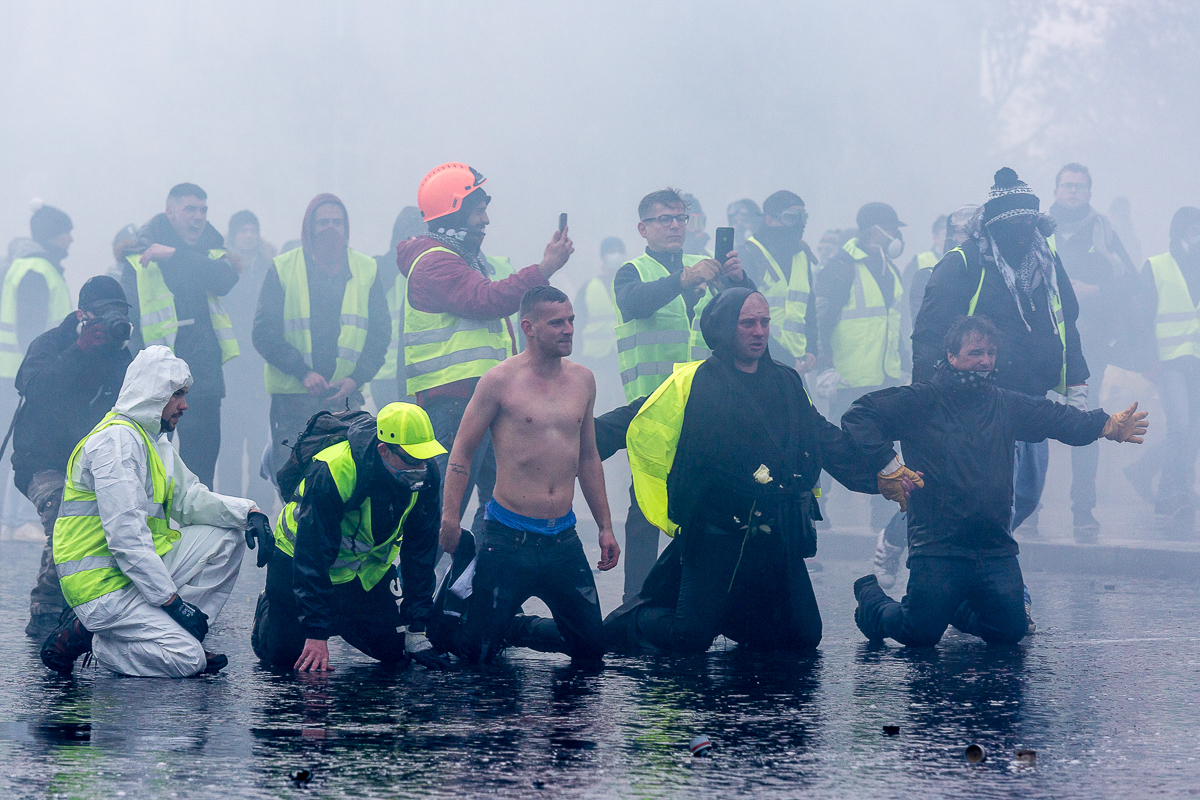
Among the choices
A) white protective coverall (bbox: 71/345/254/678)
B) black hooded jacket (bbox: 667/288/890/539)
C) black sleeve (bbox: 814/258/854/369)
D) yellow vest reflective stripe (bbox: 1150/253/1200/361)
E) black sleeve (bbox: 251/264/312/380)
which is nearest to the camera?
white protective coverall (bbox: 71/345/254/678)

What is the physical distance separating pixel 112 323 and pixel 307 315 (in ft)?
8.40

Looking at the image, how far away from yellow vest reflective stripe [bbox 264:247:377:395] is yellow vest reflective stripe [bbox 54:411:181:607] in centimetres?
358

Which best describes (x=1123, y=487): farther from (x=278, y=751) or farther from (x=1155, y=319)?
(x=278, y=751)

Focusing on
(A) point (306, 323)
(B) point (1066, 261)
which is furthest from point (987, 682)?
(B) point (1066, 261)

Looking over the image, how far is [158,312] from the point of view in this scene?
8461mm

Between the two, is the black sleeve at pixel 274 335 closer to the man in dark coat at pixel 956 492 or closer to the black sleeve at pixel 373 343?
the black sleeve at pixel 373 343

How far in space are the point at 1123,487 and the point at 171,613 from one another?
516 inches

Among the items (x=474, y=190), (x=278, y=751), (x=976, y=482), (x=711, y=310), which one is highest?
(x=474, y=190)

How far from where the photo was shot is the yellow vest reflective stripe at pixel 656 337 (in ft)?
24.5

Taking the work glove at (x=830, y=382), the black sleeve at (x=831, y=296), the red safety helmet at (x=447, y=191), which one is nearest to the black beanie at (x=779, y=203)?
the black sleeve at (x=831, y=296)

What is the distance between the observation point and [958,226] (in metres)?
10.3

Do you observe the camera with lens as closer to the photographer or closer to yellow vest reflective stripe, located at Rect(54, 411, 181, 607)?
the photographer

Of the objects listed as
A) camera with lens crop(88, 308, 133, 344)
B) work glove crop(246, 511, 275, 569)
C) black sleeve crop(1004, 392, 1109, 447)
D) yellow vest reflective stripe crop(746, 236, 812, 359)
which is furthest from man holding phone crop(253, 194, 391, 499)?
black sleeve crop(1004, 392, 1109, 447)

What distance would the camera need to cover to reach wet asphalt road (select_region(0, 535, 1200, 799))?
3.41m
